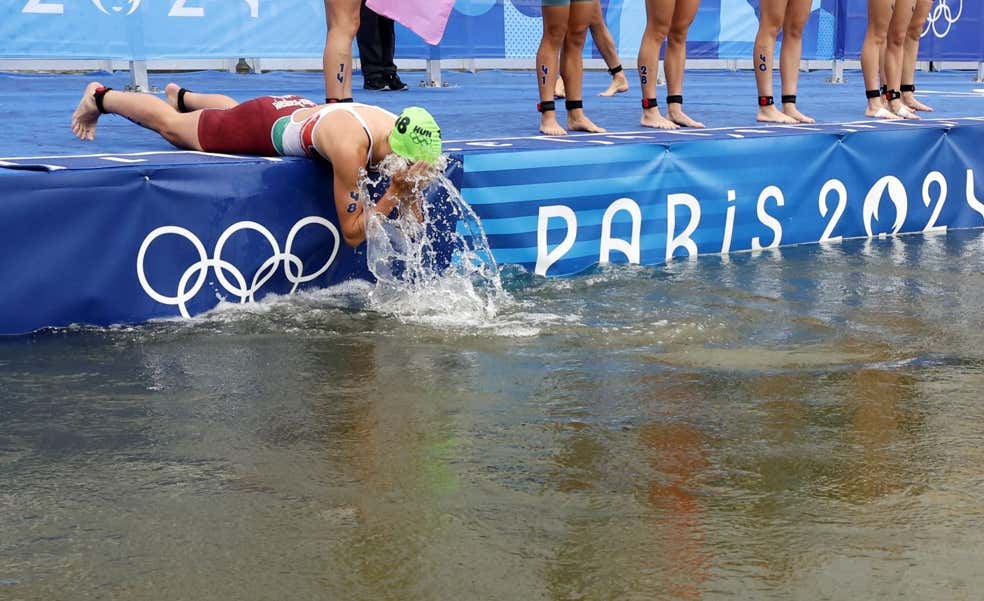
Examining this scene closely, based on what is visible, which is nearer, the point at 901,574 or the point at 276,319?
the point at 901,574

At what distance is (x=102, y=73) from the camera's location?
35.5 ft

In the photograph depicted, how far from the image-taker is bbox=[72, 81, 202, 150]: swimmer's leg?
551 cm

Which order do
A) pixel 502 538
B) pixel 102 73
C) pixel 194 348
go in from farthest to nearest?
pixel 102 73, pixel 194 348, pixel 502 538

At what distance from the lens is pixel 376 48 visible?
10.2 metres

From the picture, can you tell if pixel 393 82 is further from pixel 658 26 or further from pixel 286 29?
pixel 658 26

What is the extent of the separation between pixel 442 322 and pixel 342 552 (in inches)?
89.6

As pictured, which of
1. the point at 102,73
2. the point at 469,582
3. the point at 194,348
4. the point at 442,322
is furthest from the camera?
the point at 102,73

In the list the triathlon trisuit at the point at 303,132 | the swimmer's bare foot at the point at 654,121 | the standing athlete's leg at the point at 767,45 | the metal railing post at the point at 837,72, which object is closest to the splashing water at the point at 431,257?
the triathlon trisuit at the point at 303,132

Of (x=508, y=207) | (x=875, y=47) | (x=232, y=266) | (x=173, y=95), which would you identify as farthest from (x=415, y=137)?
(x=875, y=47)

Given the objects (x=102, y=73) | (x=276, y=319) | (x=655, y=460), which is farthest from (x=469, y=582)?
(x=102, y=73)

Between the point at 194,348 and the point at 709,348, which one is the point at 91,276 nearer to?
the point at 194,348

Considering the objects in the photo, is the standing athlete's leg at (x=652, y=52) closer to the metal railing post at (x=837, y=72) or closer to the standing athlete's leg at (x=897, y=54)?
the standing athlete's leg at (x=897, y=54)

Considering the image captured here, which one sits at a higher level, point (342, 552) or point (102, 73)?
point (102, 73)

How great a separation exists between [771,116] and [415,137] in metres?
3.79
